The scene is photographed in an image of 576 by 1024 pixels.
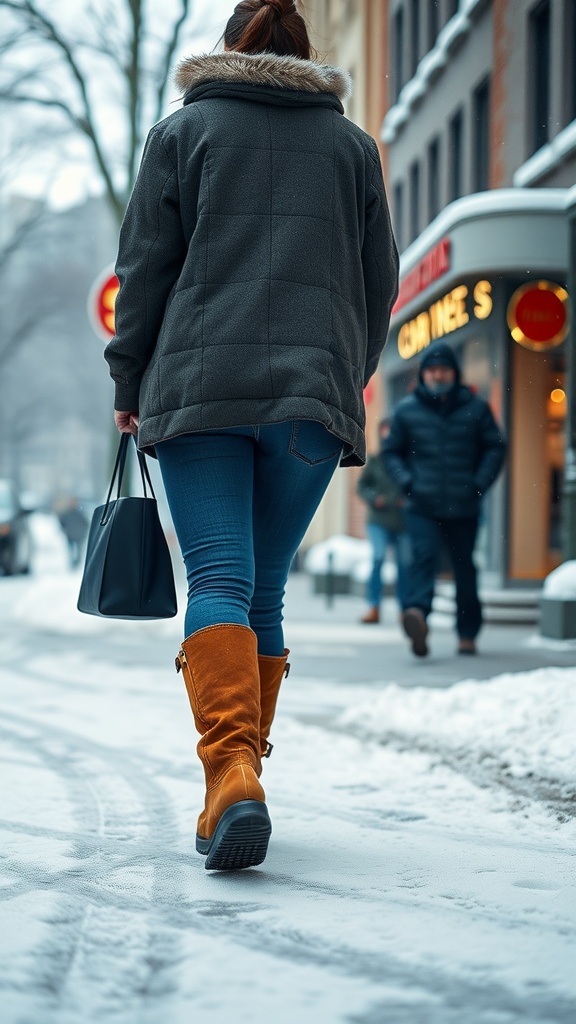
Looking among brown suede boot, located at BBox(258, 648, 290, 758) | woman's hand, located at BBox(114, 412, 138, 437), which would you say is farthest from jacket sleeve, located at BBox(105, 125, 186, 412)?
brown suede boot, located at BBox(258, 648, 290, 758)

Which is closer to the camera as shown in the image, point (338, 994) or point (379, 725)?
point (338, 994)

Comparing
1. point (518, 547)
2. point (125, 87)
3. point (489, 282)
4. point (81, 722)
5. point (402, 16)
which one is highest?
point (402, 16)

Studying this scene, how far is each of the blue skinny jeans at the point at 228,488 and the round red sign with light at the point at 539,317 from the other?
737 cm

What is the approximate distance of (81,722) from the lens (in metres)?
5.81

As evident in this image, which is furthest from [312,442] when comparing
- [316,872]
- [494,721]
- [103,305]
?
[103,305]

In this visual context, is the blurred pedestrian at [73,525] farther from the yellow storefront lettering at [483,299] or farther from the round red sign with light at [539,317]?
the round red sign with light at [539,317]

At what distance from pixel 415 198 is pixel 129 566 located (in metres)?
14.3

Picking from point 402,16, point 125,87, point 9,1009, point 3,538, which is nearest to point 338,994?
point 9,1009

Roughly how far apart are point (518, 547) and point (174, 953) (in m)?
10.1

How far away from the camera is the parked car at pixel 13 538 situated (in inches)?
864

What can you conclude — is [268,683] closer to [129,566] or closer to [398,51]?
[129,566]

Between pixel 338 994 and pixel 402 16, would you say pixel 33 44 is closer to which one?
pixel 402 16

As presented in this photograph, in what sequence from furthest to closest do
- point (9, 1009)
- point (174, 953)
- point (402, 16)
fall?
1. point (402, 16)
2. point (174, 953)
3. point (9, 1009)

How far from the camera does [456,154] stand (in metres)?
14.8
